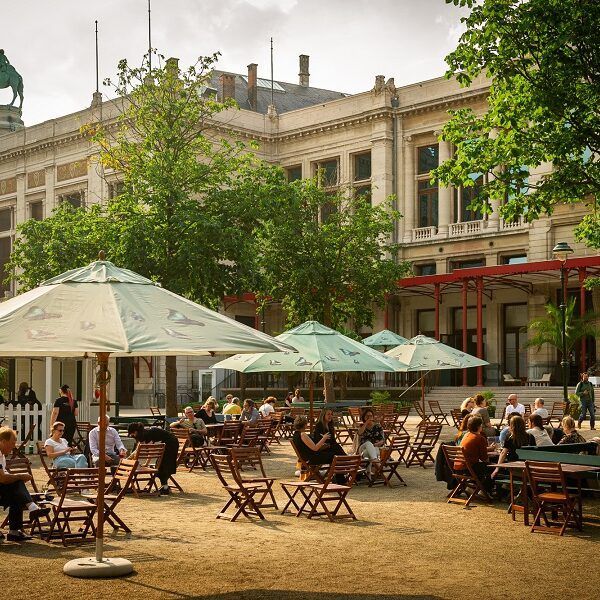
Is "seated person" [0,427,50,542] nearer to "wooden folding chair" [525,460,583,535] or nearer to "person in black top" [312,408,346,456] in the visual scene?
"person in black top" [312,408,346,456]

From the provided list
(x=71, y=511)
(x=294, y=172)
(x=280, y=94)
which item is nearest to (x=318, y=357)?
(x=71, y=511)

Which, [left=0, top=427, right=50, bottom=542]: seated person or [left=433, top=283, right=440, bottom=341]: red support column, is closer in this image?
[left=0, top=427, right=50, bottom=542]: seated person

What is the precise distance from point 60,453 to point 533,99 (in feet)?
29.8

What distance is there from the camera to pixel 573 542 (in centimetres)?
1172

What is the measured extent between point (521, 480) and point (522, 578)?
4.66 meters

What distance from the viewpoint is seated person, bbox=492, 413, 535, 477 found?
15.0 metres

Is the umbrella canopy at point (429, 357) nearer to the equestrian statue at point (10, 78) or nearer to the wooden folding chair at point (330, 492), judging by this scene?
the wooden folding chair at point (330, 492)

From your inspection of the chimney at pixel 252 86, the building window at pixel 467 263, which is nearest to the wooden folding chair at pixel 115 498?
the building window at pixel 467 263

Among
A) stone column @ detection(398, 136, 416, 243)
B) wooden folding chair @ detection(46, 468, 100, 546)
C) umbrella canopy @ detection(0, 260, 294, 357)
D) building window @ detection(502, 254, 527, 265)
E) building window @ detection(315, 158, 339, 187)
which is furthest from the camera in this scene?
building window @ detection(315, 158, 339, 187)

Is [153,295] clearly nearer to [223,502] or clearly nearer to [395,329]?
[223,502]

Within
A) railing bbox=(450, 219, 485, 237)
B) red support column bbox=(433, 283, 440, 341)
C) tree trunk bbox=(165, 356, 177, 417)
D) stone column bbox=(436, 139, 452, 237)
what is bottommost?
tree trunk bbox=(165, 356, 177, 417)

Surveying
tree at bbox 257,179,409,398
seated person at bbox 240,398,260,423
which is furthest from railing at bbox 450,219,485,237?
seated person at bbox 240,398,260,423

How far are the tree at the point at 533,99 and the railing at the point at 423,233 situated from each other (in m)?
31.5

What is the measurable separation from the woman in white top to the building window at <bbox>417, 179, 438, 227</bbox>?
123 ft
